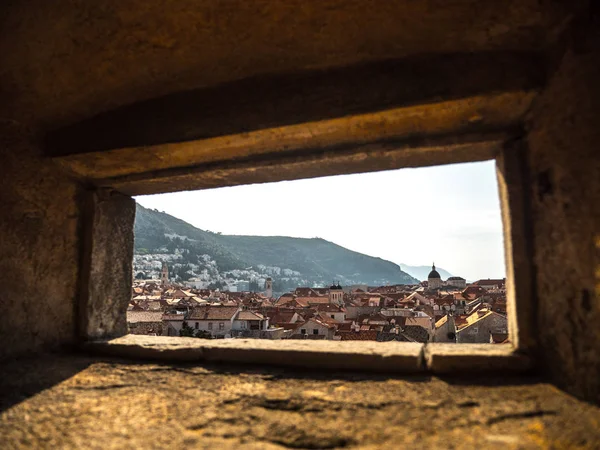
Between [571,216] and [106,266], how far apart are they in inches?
139

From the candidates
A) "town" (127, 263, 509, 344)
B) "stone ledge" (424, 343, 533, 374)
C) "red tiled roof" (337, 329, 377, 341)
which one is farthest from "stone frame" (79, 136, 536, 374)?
"red tiled roof" (337, 329, 377, 341)

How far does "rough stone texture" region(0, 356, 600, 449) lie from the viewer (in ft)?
4.94

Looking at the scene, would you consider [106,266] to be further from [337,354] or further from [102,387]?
[337,354]

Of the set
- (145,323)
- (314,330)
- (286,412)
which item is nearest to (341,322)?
(314,330)

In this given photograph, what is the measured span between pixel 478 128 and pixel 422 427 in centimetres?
183

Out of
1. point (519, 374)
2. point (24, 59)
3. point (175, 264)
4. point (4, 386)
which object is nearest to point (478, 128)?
point (519, 374)

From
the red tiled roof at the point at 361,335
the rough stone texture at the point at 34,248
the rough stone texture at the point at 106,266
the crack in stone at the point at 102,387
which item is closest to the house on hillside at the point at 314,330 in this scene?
the red tiled roof at the point at 361,335

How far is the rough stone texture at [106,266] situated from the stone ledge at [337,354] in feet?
1.17

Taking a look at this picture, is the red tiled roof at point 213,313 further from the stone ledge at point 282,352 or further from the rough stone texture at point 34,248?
the stone ledge at point 282,352

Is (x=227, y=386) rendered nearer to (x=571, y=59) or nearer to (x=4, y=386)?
(x=4, y=386)

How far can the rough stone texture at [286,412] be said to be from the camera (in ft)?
4.94

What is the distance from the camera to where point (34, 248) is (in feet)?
10.1

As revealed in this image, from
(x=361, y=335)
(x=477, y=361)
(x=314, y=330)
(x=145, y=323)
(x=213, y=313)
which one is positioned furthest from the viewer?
(x=213, y=313)

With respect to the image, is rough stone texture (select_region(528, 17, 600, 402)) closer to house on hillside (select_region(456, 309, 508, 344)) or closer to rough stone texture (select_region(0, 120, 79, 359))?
rough stone texture (select_region(0, 120, 79, 359))
